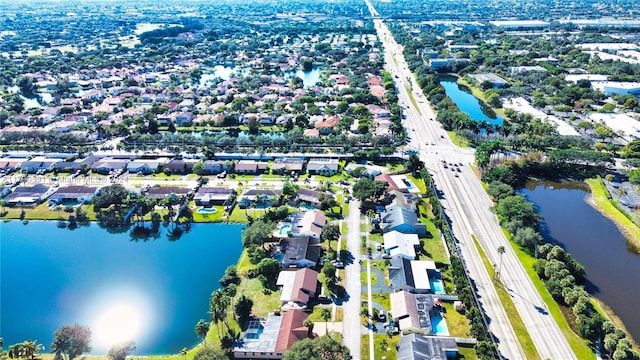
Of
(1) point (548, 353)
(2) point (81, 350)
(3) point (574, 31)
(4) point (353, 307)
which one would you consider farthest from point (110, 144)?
(3) point (574, 31)

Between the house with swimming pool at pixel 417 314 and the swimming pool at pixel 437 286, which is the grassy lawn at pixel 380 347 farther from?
the swimming pool at pixel 437 286

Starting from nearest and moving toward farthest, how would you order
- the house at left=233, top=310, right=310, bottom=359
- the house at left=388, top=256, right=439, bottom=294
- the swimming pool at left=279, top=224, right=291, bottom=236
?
the house at left=233, top=310, right=310, bottom=359
the house at left=388, top=256, right=439, bottom=294
the swimming pool at left=279, top=224, right=291, bottom=236

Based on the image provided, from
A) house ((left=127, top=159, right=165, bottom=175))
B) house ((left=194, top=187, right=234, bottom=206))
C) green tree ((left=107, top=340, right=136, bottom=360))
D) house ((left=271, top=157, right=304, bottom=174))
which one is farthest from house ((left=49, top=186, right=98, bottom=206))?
green tree ((left=107, top=340, right=136, bottom=360))

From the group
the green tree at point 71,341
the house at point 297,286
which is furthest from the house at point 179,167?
the green tree at point 71,341

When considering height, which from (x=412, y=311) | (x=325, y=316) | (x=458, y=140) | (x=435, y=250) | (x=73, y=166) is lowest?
(x=73, y=166)

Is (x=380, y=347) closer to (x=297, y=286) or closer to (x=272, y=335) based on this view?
(x=272, y=335)

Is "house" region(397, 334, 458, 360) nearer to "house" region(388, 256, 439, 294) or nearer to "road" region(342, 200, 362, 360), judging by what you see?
"road" region(342, 200, 362, 360)

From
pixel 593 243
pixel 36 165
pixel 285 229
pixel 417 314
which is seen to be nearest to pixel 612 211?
pixel 593 243
